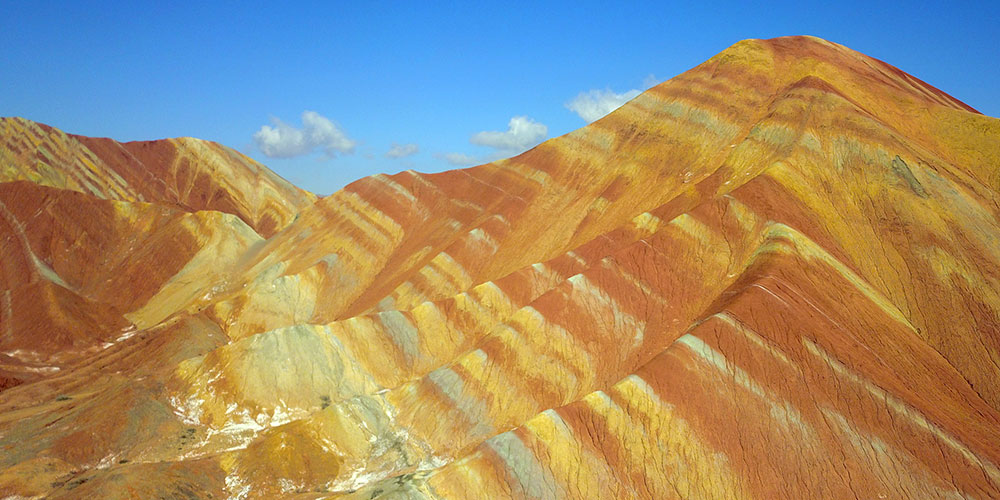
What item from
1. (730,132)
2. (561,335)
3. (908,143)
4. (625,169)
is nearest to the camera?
(561,335)

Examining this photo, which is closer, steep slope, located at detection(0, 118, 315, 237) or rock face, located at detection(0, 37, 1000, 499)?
rock face, located at detection(0, 37, 1000, 499)

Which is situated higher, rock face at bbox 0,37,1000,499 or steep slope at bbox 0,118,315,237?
steep slope at bbox 0,118,315,237

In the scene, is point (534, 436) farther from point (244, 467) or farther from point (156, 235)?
point (156, 235)

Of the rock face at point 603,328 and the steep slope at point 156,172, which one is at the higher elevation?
the steep slope at point 156,172

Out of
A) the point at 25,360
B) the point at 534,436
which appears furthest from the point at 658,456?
the point at 25,360
